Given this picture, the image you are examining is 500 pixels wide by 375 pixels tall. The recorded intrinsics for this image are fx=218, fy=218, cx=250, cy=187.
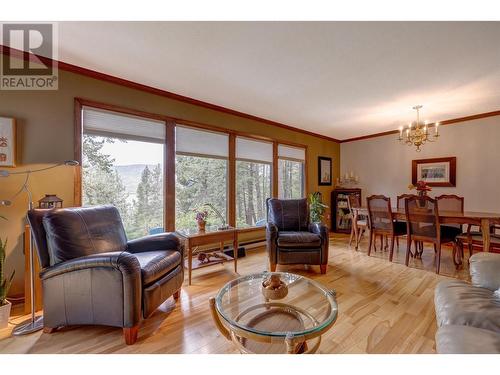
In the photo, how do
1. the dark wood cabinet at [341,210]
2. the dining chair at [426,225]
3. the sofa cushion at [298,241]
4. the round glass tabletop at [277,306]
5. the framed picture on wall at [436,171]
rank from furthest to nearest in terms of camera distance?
the dark wood cabinet at [341,210] → the framed picture on wall at [436,171] → the dining chair at [426,225] → the sofa cushion at [298,241] → the round glass tabletop at [277,306]

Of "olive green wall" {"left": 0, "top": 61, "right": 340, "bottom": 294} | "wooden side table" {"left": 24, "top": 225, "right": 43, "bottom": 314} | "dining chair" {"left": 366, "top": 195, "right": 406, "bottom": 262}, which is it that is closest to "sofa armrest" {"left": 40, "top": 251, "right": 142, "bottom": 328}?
"wooden side table" {"left": 24, "top": 225, "right": 43, "bottom": 314}

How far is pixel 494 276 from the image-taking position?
1.33 meters

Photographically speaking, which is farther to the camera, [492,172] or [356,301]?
[492,172]

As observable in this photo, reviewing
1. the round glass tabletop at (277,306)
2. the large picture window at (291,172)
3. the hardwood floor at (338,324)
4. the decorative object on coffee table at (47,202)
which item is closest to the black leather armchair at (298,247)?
the hardwood floor at (338,324)

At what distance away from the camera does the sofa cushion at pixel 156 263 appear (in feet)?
5.26

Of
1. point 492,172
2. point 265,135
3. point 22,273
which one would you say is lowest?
point 22,273

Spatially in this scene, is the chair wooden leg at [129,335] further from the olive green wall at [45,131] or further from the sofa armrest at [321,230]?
the sofa armrest at [321,230]

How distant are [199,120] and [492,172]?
15.9 ft

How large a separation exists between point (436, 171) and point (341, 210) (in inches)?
75.5

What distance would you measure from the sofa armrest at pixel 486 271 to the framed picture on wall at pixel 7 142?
12.1 feet

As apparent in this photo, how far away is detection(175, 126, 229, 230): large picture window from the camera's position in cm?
307

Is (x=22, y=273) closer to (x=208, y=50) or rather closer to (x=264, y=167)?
(x=208, y=50)

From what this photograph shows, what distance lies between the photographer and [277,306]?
1521 mm
